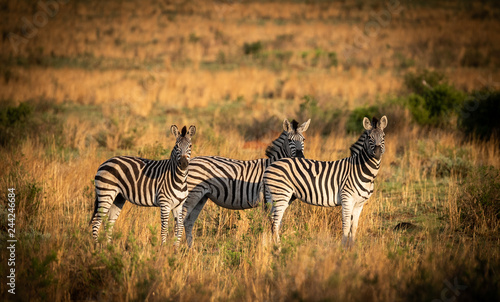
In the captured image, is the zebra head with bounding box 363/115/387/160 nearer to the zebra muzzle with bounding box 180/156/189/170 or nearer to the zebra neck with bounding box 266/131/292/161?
the zebra neck with bounding box 266/131/292/161

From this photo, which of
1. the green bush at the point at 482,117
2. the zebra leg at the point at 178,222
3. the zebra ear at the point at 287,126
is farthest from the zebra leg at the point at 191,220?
the green bush at the point at 482,117

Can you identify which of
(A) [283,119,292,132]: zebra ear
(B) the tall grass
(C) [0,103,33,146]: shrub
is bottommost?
(B) the tall grass

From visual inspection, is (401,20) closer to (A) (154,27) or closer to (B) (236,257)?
(A) (154,27)

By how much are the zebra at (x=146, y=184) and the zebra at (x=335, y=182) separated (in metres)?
1.22

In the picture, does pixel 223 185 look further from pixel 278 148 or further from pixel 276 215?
pixel 278 148

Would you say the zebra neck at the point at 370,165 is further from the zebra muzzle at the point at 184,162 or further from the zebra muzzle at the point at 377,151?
the zebra muzzle at the point at 184,162

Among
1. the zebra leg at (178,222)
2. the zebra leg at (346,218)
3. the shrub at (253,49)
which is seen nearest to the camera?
the zebra leg at (346,218)

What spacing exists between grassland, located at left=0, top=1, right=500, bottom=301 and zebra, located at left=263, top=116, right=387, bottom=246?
1.21ft

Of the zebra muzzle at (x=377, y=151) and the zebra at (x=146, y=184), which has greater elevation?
the zebra muzzle at (x=377, y=151)

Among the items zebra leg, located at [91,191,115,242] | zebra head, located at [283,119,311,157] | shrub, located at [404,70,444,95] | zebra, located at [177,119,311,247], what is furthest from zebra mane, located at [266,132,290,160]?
shrub, located at [404,70,444,95]

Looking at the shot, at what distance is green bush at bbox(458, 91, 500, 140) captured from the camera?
46.4 ft

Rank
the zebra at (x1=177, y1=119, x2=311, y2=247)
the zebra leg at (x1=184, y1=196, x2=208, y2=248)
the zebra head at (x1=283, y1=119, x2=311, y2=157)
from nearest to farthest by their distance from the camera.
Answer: the zebra at (x1=177, y1=119, x2=311, y2=247), the zebra leg at (x1=184, y1=196, x2=208, y2=248), the zebra head at (x1=283, y1=119, x2=311, y2=157)

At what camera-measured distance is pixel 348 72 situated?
1154 inches

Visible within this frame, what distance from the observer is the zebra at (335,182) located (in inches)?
269
